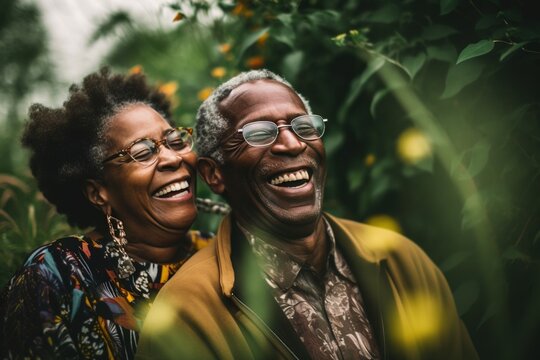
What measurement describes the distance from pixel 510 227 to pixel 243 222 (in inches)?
50.6

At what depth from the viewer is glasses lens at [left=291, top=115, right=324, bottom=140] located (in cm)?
220

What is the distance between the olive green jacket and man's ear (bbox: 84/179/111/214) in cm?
54

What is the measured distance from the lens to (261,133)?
7.03 ft

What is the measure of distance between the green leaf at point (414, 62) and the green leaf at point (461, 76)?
0.64ft

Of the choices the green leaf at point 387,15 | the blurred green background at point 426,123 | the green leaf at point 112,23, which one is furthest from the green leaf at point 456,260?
the green leaf at point 112,23

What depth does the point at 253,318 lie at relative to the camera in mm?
1929

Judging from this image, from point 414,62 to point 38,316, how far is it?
2.10 metres

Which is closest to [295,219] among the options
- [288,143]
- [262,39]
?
[288,143]

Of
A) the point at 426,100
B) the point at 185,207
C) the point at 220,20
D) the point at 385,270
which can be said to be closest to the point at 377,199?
the point at 426,100

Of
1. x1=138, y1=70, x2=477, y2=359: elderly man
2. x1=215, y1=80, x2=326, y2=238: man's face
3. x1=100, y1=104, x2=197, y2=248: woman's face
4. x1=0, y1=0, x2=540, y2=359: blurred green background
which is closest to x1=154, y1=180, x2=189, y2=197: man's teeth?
x1=100, y1=104, x2=197, y2=248: woman's face

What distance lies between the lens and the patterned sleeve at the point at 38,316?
1.98 metres

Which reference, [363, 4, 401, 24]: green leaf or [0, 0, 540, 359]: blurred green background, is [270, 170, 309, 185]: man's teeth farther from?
[363, 4, 401, 24]: green leaf

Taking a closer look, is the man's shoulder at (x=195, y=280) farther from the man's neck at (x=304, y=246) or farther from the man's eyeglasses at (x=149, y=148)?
the man's eyeglasses at (x=149, y=148)

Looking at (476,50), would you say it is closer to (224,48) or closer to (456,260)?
(456,260)
